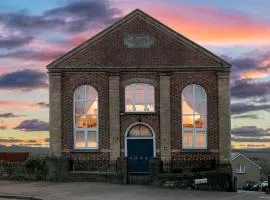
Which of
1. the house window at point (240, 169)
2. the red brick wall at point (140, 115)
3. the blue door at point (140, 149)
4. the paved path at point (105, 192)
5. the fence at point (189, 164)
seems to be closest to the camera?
the paved path at point (105, 192)

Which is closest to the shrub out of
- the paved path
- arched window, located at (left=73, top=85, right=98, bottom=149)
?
arched window, located at (left=73, top=85, right=98, bottom=149)

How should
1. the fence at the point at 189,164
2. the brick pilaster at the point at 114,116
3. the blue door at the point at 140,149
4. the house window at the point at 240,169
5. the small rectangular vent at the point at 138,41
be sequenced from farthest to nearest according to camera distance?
the house window at the point at 240,169 → the small rectangular vent at the point at 138,41 → the blue door at the point at 140,149 → the brick pilaster at the point at 114,116 → the fence at the point at 189,164

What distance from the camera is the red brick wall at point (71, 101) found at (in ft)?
123

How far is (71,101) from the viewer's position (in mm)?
37906

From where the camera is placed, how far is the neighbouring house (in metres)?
98.3

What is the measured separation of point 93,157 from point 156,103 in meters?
4.98

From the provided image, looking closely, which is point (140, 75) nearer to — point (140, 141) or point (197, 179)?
point (140, 141)

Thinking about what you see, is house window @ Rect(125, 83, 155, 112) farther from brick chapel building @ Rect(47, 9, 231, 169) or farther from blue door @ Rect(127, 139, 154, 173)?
blue door @ Rect(127, 139, 154, 173)

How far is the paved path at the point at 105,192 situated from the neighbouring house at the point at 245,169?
67.7 m

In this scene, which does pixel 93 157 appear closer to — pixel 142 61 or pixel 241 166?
pixel 142 61

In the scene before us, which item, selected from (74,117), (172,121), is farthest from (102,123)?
(172,121)

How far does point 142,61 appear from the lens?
124ft

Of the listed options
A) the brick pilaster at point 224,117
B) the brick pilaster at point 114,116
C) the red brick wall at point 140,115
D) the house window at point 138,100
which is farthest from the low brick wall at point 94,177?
the brick pilaster at point 224,117

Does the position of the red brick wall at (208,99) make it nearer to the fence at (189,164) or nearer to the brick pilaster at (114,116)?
the fence at (189,164)
